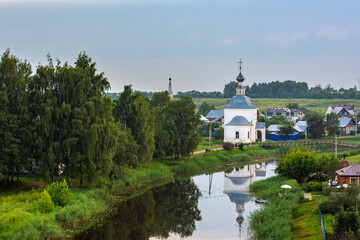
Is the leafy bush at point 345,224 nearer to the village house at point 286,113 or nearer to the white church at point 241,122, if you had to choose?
the white church at point 241,122

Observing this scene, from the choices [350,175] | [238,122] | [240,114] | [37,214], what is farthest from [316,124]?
[37,214]

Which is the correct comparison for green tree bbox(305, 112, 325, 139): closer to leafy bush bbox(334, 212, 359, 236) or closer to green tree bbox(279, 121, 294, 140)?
green tree bbox(279, 121, 294, 140)

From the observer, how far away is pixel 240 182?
4744 cm

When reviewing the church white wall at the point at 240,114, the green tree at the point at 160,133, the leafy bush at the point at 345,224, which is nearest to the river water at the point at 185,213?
the green tree at the point at 160,133

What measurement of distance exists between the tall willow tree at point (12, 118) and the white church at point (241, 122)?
47.0m

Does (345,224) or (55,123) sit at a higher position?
(55,123)

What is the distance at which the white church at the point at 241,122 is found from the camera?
76312 mm

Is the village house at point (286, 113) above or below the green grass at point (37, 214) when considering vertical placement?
above

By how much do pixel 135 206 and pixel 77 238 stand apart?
8.90 metres

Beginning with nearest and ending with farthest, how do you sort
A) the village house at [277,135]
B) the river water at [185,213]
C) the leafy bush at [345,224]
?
the leafy bush at [345,224]
the river water at [185,213]
the village house at [277,135]

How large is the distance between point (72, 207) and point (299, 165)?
60.7ft

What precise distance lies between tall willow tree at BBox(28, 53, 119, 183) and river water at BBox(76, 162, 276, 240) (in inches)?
154

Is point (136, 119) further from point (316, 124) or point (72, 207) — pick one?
point (316, 124)

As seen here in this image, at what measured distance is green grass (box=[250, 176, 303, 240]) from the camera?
25.0m
